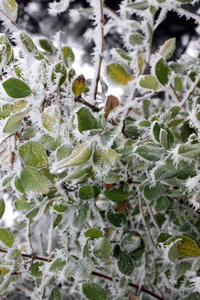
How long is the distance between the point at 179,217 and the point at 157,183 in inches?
11.1

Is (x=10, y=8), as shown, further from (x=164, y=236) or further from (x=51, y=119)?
→ (x=164, y=236)

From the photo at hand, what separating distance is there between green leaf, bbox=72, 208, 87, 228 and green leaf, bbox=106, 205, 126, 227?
0.21 feet

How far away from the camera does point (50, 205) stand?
0.56 meters

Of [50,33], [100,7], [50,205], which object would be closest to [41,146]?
[50,205]

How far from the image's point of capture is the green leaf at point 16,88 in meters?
0.38

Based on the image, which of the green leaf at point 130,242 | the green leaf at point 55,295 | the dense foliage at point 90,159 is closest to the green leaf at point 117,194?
the dense foliage at point 90,159

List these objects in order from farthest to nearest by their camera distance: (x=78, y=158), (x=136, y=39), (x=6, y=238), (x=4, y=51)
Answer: (x=136, y=39) → (x=6, y=238) → (x=4, y=51) → (x=78, y=158)

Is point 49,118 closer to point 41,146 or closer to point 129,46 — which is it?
point 41,146

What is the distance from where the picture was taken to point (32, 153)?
0.42m

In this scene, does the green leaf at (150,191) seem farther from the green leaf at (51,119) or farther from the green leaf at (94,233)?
the green leaf at (51,119)

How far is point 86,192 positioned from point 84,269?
0.13 metres

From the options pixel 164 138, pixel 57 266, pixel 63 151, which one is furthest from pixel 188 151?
pixel 57 266

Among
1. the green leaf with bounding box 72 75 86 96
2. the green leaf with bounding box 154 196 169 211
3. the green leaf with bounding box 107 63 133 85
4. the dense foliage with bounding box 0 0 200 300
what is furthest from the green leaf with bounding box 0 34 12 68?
the green leaf with bounding box 154 196 169 211

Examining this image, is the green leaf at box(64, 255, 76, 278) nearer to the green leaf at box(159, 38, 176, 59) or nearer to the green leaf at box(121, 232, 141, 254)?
the green leaf at box(121, 232, 141, 254)
